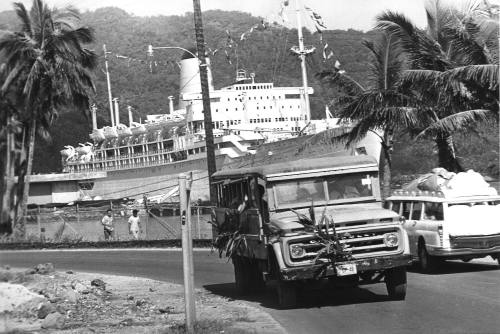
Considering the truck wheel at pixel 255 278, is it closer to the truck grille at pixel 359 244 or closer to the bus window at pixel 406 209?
the truck grille at pixel 359 244

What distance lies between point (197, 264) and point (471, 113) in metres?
10.4

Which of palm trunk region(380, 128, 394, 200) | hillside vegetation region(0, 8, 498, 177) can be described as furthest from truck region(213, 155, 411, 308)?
hillside vegetation region(0, 8, 498, 177)

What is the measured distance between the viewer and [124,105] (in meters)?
138

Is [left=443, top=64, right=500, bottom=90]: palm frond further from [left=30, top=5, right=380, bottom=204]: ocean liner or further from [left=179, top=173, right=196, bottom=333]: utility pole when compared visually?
[left=30, top=5, right=380, bottom=204]: ocean liner

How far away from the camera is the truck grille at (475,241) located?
47.6ft

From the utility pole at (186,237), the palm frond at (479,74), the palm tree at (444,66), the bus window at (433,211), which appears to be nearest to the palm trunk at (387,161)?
the palm tree at (444,66)

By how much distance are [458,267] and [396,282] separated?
5256 millimetres

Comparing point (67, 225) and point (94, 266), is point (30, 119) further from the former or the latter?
point (94, 266)

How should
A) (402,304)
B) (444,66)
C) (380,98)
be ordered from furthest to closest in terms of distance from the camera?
1. (380,98)
2. (444,66)
3. (402,304)

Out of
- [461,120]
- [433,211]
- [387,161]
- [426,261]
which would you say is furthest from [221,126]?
[426,261]

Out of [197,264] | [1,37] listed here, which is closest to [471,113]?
[197,264]

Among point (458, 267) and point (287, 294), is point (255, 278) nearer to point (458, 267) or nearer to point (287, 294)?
point (287, 294)

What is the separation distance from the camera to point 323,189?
1167cm

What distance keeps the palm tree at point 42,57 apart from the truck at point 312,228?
29.9m
